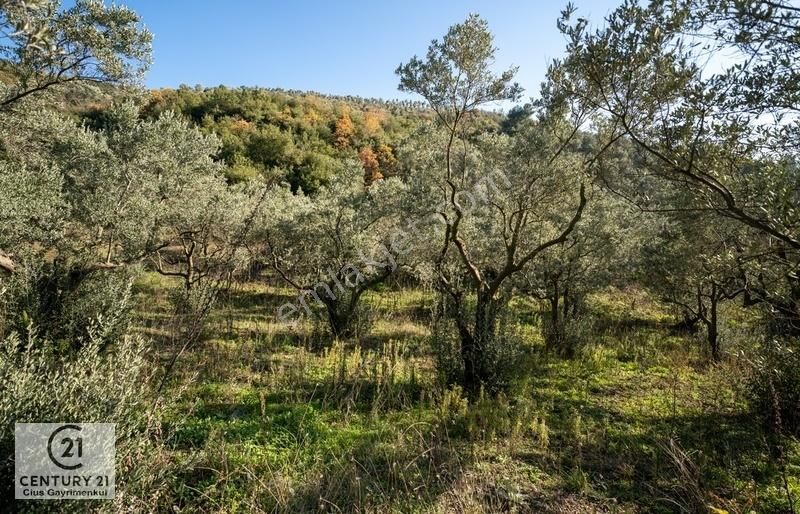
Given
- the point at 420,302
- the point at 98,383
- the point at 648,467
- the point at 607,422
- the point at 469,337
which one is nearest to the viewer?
the point at 98,383

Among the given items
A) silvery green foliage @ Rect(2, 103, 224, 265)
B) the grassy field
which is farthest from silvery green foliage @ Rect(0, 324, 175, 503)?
silvery green foliage @ Rect(2, 103, 224, 265)

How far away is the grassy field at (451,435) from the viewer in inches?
169

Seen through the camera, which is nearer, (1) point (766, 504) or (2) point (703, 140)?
(2) point (703, 140)

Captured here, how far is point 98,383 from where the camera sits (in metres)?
3.41

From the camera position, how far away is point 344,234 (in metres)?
11.1

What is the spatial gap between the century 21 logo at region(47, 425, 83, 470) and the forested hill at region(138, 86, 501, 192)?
100 feet

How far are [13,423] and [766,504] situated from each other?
758 cm

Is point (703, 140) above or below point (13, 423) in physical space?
above

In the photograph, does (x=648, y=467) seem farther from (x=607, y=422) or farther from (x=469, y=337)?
(x=469, y=337)

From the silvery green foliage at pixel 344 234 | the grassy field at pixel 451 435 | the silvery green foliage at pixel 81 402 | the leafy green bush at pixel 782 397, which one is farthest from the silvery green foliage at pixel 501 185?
the silvery green foliage at pixel 81 402

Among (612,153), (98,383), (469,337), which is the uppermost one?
(612,153)

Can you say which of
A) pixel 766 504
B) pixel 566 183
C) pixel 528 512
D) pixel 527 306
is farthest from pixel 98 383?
pixel 527 306

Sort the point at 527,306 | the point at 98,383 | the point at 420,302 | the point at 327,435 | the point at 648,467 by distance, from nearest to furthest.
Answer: the point at 98,383 → the point at 648,467 → the point at 327,435 → the point at 420,302 → the point at 527,306
